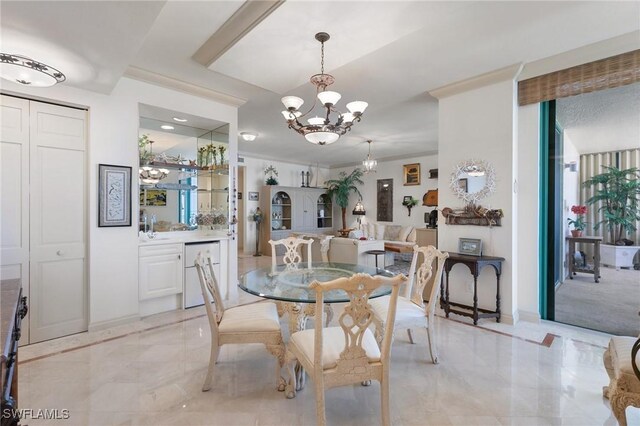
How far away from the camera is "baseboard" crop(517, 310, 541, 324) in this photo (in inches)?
131

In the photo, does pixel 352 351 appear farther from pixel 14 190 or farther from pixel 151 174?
pixel 151 174

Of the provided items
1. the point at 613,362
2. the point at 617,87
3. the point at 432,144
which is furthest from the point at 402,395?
the point at 432,144

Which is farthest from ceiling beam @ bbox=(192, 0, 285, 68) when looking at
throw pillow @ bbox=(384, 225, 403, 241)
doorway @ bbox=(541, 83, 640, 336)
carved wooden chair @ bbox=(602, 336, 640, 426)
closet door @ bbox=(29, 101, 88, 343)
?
throw pillow @ bbox=(384, 225, 403, 241)

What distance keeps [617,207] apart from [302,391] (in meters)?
3.83

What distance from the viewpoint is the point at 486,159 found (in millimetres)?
3480

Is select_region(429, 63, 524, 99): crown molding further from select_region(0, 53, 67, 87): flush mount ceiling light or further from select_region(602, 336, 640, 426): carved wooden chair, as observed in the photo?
select_region(0, 53, 67, 87): flush mount ceiling light

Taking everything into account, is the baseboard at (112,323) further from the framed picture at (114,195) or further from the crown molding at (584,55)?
the crown molding at (584,55)

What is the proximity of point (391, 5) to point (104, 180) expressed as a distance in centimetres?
311

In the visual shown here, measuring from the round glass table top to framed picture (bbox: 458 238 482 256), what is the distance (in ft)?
4.39

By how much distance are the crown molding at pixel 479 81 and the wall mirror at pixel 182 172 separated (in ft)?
9.39

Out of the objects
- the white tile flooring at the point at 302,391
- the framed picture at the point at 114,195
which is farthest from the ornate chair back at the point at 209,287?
the framed picture at the point at 114,195

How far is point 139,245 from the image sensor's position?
3391 mm

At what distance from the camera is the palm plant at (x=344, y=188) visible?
30.5 feet

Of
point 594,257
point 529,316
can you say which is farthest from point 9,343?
point 594,257
